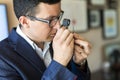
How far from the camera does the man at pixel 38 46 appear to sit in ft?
3.19

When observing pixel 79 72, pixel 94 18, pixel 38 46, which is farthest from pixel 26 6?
pixel 94 18

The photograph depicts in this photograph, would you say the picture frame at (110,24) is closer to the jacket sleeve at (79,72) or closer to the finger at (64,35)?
the jacket sleeve at (79,72)

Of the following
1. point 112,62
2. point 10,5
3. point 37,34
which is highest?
point 10,5

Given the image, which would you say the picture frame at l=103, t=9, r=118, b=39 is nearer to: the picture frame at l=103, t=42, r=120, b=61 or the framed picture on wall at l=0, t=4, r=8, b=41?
the picture frame at l=103, t=42, r=120, b=61

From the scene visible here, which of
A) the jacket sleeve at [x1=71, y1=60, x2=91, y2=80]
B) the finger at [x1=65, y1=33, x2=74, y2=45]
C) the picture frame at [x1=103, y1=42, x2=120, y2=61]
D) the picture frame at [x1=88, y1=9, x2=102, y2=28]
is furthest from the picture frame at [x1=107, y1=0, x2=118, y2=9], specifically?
the finger at [x1=65, y1=33, x2=74, y2=45]

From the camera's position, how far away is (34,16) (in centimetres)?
106

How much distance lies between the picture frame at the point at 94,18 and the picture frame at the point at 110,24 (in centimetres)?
10

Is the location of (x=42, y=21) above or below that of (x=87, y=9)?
above

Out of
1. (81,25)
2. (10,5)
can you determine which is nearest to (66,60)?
(10,5)

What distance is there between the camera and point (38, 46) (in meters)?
1.13

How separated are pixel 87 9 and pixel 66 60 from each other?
163 cm

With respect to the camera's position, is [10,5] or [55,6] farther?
[10,5]

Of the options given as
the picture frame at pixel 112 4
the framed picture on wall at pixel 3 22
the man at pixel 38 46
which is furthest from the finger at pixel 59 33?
the picture frame at pixel 112 4

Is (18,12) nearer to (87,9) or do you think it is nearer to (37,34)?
(37,34)
